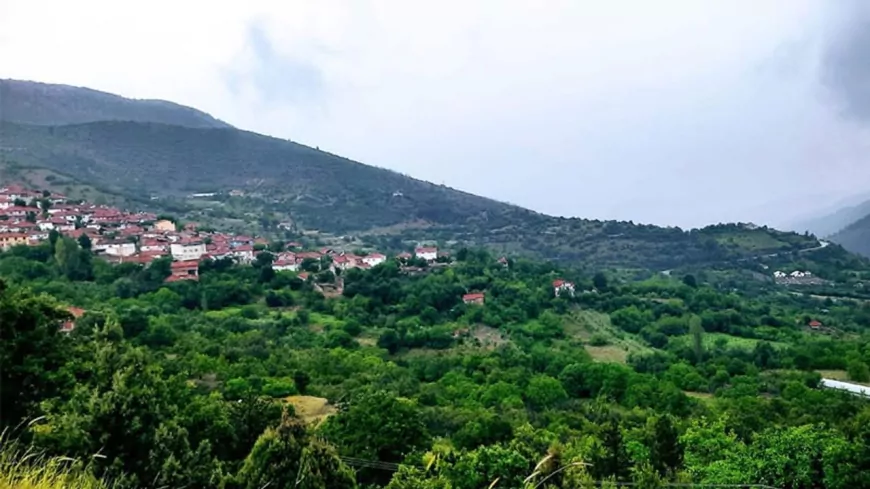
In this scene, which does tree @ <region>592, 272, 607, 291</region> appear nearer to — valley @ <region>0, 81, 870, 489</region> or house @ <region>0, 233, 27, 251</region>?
valley @ <region>0, 81, 870, 489</region>

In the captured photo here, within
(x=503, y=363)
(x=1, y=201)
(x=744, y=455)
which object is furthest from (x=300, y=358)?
(x=1, y=201)

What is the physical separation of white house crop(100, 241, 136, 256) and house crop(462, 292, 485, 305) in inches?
723

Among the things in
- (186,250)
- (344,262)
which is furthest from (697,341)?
(186,250)

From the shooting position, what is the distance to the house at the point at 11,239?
31353mm

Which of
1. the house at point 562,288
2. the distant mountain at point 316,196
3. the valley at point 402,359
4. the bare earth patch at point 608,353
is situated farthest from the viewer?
the distant mountain at point 316,196

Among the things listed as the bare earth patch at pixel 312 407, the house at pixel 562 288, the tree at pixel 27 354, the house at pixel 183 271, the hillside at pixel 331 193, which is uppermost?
the hillside at pixel 331 193

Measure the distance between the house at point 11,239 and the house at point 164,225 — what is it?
36.0 feet

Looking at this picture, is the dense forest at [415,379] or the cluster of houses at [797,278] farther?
the cluster of houses at [797,278]

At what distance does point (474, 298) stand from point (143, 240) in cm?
2014

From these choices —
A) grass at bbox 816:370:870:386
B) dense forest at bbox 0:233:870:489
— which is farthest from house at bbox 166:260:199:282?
grass at bbox 816:370:870:386

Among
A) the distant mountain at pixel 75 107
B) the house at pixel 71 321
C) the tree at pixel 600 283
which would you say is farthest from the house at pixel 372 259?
the distant mountain at pixel 75 107

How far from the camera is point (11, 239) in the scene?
32188mm

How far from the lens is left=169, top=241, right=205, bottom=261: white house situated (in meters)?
35.7

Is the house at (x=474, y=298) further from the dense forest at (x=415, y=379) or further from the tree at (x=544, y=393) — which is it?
the tree at (x=544, y=393)
